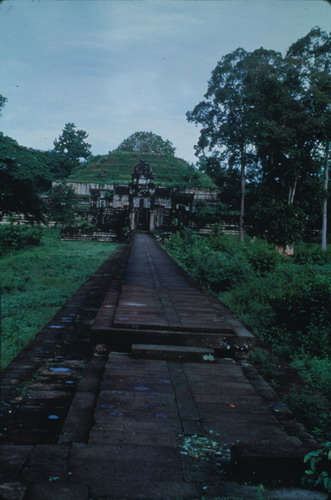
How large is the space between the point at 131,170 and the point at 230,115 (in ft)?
74.8

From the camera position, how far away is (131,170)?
158ft

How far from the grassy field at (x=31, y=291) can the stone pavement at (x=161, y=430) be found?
1.53 meters

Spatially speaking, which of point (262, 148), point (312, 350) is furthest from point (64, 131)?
point (312, 350)

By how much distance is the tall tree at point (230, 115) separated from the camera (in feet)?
85.2

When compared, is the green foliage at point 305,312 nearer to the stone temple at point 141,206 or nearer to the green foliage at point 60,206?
the stone temple at point 141,206

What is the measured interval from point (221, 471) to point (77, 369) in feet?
7.79

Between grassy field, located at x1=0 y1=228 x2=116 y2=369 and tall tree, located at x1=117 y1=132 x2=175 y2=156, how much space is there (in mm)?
47240

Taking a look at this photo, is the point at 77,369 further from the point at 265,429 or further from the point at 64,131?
the point at 64,131

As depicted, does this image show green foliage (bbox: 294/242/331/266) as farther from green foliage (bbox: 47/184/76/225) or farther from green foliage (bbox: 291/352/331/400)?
green foliage (bbox: 47/184/76/225)

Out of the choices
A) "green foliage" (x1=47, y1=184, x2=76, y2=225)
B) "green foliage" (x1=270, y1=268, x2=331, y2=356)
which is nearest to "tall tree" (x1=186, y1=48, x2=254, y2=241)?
"green foliage" (x1=47, y1=184, x2=76, y2=225)

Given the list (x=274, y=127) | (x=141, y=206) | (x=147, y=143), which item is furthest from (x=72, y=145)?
(x=274, y=127)

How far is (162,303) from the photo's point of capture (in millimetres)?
5383

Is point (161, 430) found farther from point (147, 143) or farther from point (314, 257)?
point (147, 143)

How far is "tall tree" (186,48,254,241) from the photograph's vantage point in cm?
2597
